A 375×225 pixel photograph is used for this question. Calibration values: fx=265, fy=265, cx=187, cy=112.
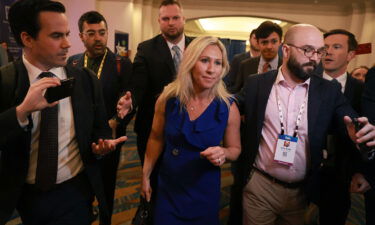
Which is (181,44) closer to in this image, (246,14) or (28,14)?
(28,14)

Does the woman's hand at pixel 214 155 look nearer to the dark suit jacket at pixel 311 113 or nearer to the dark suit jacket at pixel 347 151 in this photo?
the dark suit jacket at pixel 311 113

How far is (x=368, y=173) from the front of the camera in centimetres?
154

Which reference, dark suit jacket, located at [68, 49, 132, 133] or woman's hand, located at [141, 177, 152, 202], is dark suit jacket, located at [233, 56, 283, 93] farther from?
woman's hand, located at [141, 177, 152, 202]

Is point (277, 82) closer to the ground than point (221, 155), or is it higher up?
Result: higher up

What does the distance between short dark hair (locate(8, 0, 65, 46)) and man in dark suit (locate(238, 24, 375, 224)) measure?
125 centimetres

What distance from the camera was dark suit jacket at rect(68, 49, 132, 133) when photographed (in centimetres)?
228

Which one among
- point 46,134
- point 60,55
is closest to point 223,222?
point 46,134

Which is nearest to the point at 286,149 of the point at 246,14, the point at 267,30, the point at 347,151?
the point at 347,151

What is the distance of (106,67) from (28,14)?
1035 millimetres

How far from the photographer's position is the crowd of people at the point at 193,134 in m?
1.28

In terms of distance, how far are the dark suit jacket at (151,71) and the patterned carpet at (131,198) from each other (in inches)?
50.6

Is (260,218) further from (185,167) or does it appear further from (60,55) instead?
(60,55)

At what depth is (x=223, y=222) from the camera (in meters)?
2.84

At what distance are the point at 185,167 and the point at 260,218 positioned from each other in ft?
2.10
